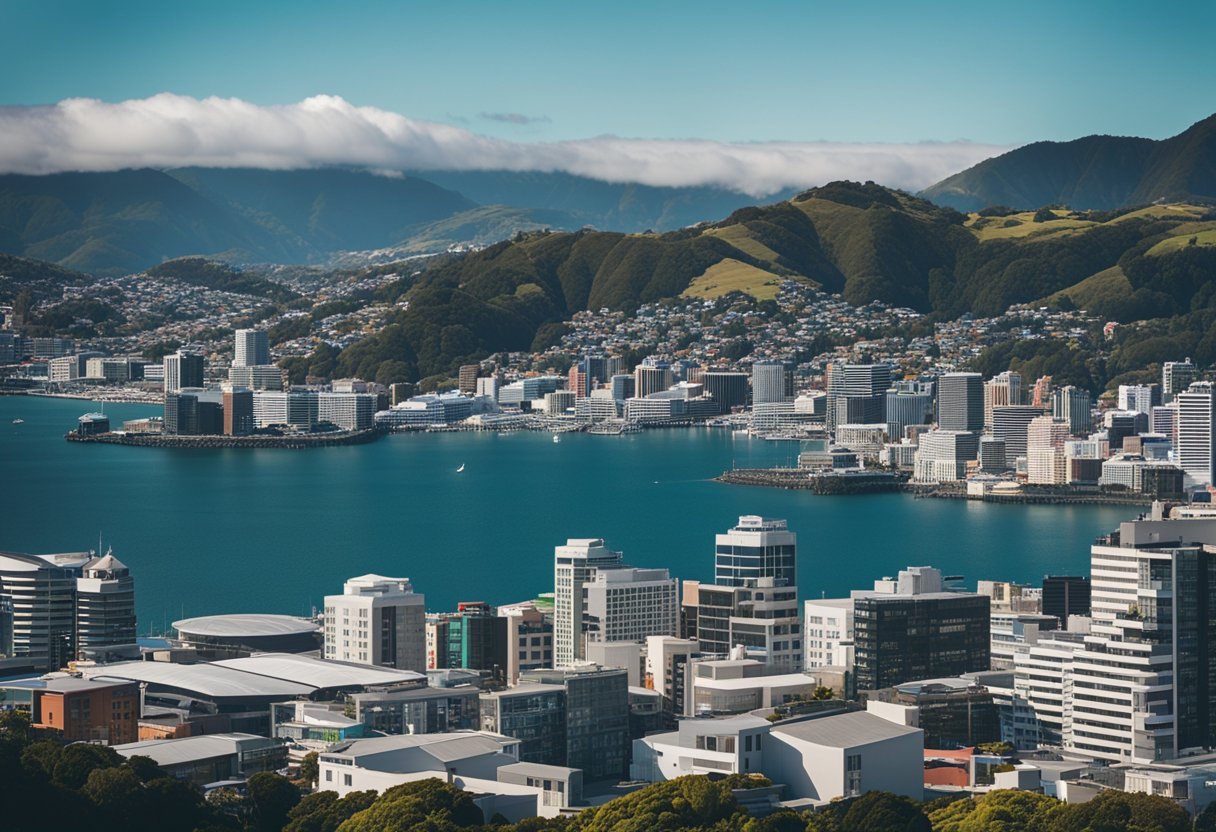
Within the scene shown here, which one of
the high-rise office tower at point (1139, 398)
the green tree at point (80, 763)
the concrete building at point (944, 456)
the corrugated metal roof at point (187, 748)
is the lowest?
the corrugated metal roof at point (187, 748)

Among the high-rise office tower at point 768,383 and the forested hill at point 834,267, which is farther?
the forested hill at point 834,267

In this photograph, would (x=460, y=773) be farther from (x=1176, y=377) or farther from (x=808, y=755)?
(x=1176, y=377)

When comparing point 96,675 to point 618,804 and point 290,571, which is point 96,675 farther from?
point 290,571

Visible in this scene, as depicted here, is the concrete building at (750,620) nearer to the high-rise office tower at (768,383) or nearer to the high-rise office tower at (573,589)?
the high-rise office tower at (573,589)

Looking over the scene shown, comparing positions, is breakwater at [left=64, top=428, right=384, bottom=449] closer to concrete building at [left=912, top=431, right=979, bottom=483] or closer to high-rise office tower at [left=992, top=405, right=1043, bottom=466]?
concrete building at [left=912, top=431, right=979, bottom=483]

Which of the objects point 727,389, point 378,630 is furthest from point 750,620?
point 727,389

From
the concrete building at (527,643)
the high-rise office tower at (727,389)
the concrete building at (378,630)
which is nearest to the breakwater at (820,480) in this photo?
the high-rise office tower at (727,389)
